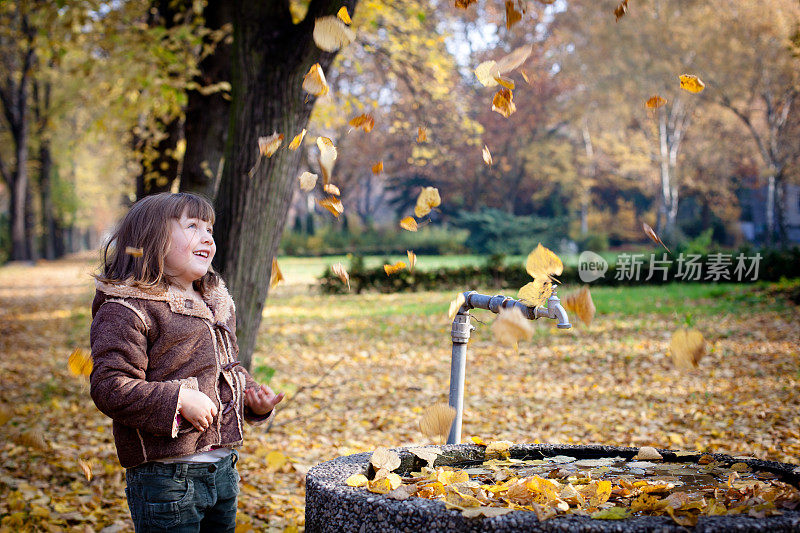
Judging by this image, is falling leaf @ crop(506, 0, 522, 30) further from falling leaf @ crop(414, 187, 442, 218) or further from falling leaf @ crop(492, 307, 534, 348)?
falling leaf @ crop(492, 307, 534, 348)

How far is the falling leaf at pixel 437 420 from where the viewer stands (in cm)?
206

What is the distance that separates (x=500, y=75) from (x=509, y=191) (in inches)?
1185

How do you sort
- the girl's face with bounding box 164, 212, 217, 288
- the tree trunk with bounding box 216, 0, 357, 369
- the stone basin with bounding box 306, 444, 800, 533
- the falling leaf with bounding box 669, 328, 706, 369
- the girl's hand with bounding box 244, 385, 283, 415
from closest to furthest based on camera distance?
the stone basin with bounding box 306, 444, 800, 533
the falling leaf with bounding box 669, 328, 706, 369
the girl's face with bounding box 164, 212, 217, 288
the girl's hand with bounding box 244, 385, 283, 415
the tree trunk with bounding box 216, 0, 357, 369

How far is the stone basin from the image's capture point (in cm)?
136

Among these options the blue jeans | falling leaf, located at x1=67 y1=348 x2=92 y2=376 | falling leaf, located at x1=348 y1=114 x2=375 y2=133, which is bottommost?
the blue jeans

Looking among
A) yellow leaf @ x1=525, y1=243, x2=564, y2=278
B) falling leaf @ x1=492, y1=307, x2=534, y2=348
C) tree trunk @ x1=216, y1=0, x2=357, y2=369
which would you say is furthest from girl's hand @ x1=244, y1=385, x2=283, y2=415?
tree trunk @ x1=216, y1=0, x2=357, y2=369

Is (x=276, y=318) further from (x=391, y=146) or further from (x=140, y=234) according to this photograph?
(x=391, y=146)

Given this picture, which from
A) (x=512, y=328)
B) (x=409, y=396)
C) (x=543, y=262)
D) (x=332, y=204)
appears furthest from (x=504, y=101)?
(x=409, y=396)

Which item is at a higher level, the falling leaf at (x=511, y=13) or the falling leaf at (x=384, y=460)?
the falling leaf at (x=511, y=13)

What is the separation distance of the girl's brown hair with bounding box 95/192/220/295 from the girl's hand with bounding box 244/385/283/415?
442 millimetres

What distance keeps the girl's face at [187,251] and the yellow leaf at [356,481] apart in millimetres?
756

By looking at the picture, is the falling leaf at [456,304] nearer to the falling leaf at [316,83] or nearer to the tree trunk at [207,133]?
the falling leaf at [316,83]

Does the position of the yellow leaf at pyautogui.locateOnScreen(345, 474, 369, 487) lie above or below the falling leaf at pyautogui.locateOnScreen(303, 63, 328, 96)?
below

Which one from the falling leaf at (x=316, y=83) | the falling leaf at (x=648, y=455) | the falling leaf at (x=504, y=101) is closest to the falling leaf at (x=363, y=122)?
the falling leaf at (x=316, y=83)
